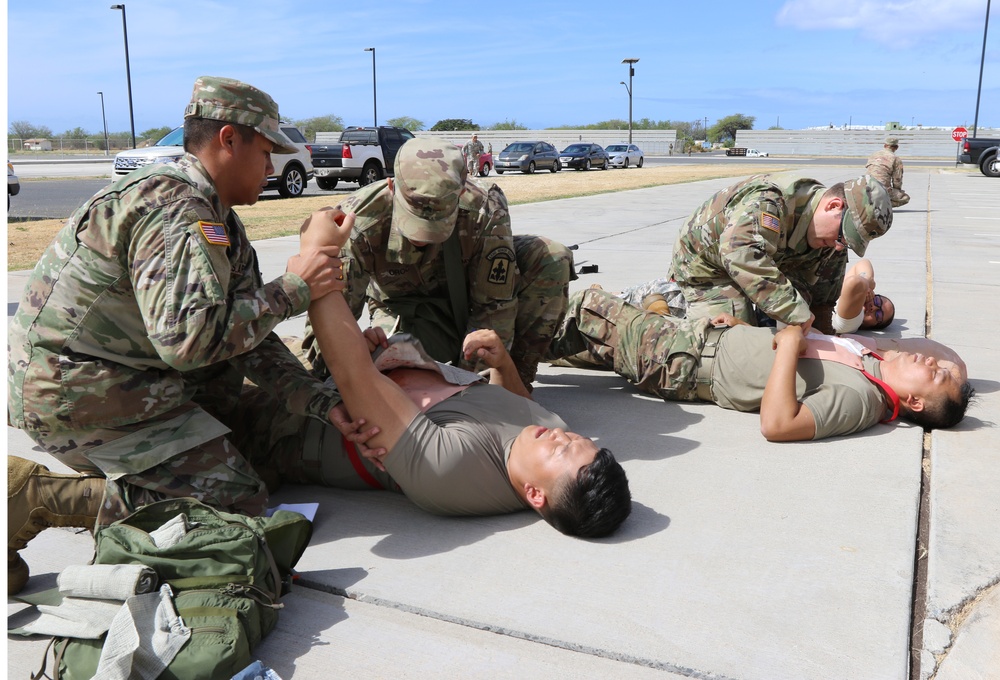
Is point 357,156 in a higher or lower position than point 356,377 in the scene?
higher

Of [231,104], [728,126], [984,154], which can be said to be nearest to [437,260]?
[231,104]

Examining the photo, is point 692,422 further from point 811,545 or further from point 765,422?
point 811,545

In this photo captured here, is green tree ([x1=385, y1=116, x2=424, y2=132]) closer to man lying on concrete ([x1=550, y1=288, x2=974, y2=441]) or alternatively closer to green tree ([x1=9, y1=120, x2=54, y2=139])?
green tree ([x1=9, y1=120, x2=54, y2=139])

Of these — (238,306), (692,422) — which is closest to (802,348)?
(692,422)

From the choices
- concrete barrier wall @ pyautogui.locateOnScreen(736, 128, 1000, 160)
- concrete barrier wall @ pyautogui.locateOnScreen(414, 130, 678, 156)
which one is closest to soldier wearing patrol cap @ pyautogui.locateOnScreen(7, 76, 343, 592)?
concrete barrier wall @ pyautogui.locateOnScreen(414, 130, 678, 156)

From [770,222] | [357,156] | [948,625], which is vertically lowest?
[948,625]

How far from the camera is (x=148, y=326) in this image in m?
2.53

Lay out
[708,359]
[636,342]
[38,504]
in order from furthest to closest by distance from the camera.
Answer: [636,342]
[708,359]
[38,504]

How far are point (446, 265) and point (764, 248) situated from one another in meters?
1.65

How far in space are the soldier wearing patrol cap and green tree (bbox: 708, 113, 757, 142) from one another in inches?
4696

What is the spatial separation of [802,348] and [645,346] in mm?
813

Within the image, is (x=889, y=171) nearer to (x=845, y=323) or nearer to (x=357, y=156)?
(x=845, y=323)

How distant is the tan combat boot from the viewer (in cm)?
256

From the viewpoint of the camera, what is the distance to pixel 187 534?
2418 millimetres
